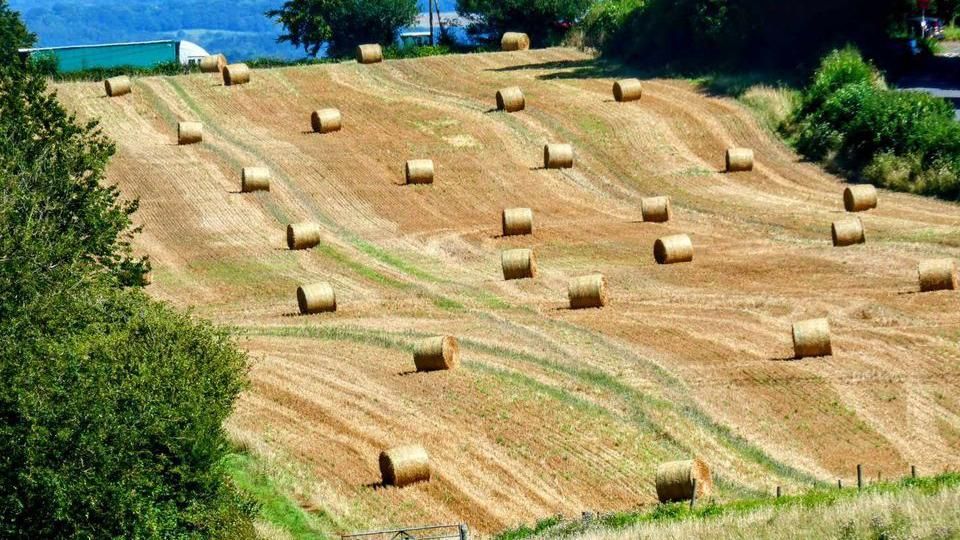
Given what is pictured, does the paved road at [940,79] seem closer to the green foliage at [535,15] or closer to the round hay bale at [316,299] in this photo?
the green foliage at [535,15]

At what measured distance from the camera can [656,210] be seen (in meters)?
62.9

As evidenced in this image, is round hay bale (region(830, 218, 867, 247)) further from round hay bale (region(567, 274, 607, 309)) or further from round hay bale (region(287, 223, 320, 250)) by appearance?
round hay bale (region(287, 223, 320, 250))

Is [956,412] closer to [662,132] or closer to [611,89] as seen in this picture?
[662,132]

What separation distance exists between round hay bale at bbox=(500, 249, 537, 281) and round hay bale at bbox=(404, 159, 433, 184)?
12837mm

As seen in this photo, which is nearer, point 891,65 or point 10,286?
point 10,286

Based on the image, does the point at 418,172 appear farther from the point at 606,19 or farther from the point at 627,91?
the point at 606,19

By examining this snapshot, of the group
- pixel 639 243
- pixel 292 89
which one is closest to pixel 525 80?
pixel 292 89

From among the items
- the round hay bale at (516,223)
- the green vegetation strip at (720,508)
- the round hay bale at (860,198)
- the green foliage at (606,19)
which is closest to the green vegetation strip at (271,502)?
the green vegetation strip at (720,508)

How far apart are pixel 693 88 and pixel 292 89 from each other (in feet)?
55.5

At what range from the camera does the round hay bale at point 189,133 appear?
72.9m

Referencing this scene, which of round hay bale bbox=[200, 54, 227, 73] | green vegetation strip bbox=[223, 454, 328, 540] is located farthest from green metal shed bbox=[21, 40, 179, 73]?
green vegetation strip bbox=[223, 454, 328, 540]

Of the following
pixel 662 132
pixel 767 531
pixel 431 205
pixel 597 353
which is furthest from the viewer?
pixel 662 132

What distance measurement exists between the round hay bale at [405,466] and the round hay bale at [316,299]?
48.9 ft

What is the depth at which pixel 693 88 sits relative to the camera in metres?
80.1
